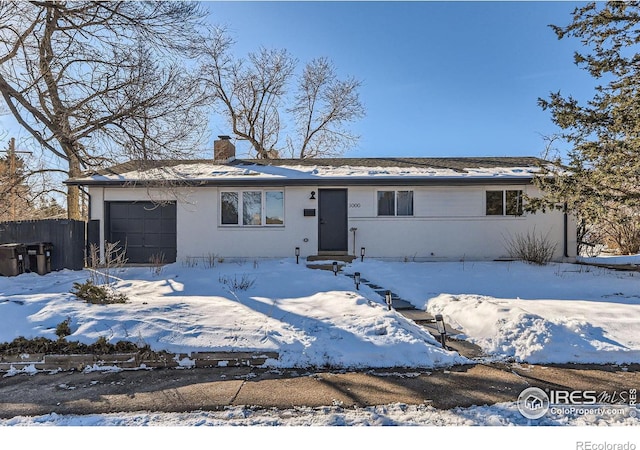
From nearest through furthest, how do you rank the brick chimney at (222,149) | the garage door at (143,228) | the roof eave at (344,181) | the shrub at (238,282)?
the shrub at (238,282)
the roof eave at (344,181)
the garage door at (143,228)
the brick chimney at (222,149)

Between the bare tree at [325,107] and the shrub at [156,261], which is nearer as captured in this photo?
the shrub at [156,261]

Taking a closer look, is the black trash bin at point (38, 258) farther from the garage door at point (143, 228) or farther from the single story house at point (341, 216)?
the garage door at point (143, 228)

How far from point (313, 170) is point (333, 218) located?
1.83m

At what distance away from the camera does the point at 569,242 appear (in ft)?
33.4

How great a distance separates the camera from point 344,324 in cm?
454

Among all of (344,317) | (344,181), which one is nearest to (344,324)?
(344,317)

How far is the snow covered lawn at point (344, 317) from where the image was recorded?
12.9 ft

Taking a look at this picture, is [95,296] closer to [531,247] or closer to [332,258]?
[332,258]

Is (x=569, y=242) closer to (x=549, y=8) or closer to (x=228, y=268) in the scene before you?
(x=549, y=8)

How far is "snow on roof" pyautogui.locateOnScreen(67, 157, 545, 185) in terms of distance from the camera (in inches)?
381

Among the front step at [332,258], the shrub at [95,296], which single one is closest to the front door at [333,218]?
the front step at [332,258]

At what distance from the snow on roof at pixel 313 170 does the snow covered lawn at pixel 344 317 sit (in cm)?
321
